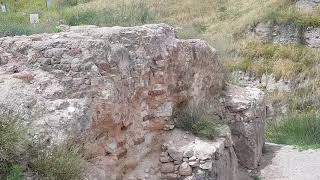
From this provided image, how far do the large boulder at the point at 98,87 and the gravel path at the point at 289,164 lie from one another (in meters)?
4.47

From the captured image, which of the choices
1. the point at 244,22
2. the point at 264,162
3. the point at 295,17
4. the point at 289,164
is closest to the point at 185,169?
the point at 264,162

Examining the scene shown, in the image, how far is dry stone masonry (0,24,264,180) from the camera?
20.4 feet

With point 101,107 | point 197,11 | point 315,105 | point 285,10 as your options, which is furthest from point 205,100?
point 197,11

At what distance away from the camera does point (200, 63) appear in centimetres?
1052

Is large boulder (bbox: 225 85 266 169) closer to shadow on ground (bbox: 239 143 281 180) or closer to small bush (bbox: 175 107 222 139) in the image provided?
shadow on ground (bbox: 239 143 281 180)

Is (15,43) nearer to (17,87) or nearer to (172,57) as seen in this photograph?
(17,87)

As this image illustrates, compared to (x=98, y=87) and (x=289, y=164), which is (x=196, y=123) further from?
(x=289, y=164)

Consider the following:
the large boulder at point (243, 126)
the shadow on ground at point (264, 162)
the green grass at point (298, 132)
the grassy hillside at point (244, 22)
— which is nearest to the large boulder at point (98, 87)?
the large boulder at point (243, 126)

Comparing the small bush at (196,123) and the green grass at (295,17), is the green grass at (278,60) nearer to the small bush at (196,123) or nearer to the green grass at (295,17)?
the green grass at (295,17)

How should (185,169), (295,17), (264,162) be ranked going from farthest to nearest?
(295,17) → (264,162) → (185,169)

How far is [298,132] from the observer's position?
16594 millimetres

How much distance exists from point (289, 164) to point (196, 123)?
16.5 feet

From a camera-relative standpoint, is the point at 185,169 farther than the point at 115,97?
Yes

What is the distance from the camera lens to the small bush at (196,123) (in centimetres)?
894
